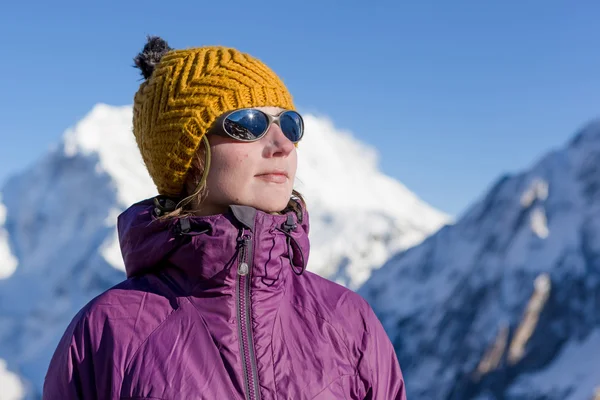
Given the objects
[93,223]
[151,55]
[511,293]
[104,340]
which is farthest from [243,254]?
[93,223]

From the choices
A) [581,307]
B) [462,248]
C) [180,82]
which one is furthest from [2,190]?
[180,82]

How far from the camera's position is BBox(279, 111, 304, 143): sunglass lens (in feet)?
9.98

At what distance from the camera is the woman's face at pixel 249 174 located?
290 cm

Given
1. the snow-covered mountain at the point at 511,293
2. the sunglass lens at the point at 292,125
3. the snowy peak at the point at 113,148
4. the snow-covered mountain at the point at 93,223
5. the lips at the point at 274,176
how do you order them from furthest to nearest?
the snowy peak at the point at 113,148 < the snow-covered mountain at the point at 93,223 < the snow-covered mountain at the point at 511,293 < the sunglass lens at the point at 292,125 < the lips at the point at 274,176

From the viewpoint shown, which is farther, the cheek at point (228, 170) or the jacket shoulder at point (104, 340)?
the cheek at point (228, 170)

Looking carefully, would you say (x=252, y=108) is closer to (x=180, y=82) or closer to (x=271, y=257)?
(x=180, y=82)

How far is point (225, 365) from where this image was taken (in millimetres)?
2717

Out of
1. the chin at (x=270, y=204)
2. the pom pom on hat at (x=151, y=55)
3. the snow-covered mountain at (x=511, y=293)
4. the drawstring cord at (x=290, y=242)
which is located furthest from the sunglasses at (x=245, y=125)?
the snow-covered mountain at (x=511, y=293)

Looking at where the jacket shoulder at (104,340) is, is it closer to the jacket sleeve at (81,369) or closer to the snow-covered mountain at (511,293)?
the jacket sleeve at (81,369)

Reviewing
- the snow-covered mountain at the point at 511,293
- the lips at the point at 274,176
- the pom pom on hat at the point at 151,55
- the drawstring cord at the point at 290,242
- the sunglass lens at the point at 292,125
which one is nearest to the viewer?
the drawstring cord at the point at 290,242

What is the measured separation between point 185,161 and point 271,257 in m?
0.59

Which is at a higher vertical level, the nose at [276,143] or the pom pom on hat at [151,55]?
the pom pom on hat at [151,55]

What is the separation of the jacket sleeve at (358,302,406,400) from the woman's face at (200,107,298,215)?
0.67m

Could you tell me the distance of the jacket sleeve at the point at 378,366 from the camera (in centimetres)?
295
